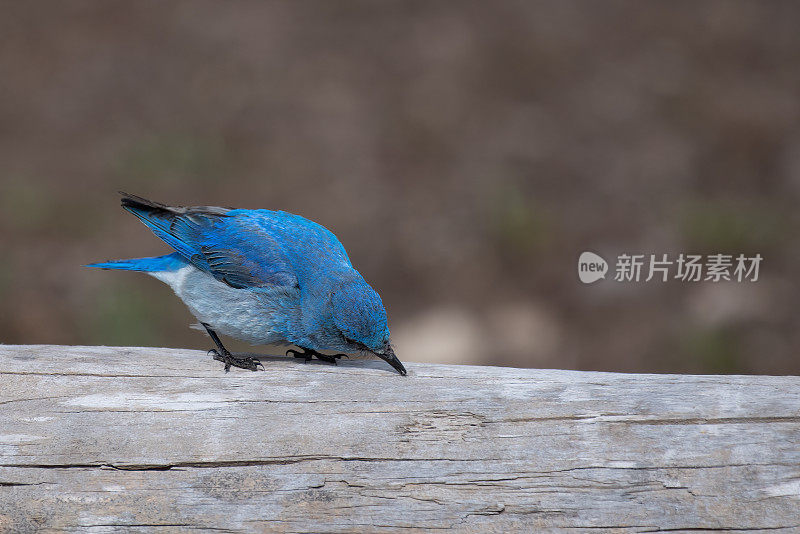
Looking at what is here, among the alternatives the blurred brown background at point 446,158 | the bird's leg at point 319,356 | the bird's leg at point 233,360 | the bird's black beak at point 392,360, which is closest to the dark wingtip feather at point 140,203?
the bird's leg at point 233,360

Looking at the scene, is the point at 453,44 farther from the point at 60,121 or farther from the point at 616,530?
the point at 616,530

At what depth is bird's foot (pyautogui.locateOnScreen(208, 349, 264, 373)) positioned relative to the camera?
11.7 feet

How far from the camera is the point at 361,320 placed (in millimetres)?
3678

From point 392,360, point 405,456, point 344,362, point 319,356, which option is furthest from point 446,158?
point 405,456

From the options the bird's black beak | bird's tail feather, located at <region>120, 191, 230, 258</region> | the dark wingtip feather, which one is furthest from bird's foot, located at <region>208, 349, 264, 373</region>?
the dark wingtip feather

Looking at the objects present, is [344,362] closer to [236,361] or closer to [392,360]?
[392,360]

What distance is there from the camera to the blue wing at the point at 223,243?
4.08 m

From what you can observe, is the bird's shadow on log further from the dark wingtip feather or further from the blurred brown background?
the blurred brown background

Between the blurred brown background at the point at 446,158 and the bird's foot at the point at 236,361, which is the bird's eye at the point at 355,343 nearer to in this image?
the bird's foot at the point at 236,361

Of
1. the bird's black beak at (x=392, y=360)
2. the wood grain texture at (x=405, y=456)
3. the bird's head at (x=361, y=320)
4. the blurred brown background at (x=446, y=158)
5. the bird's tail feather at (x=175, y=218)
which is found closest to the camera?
the wood grain texture at (x=405, y=456)

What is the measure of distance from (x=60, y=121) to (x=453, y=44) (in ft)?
15.9

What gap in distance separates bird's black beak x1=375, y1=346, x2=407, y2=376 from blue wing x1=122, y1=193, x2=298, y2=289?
0.65 metres

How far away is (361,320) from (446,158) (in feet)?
18.4

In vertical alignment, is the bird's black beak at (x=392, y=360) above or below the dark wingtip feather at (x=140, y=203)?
below
